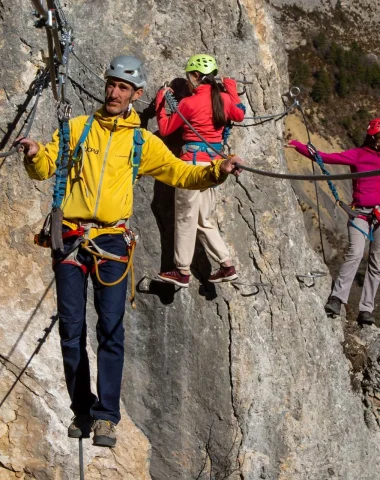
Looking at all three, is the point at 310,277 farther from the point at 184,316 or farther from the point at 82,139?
the point at 82,139

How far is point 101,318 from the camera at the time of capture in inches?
234

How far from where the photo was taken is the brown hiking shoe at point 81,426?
6148mm

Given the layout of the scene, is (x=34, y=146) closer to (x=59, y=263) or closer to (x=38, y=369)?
(x=59, y=263)

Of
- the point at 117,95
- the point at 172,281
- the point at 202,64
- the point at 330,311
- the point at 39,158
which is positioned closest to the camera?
the point at 39,158

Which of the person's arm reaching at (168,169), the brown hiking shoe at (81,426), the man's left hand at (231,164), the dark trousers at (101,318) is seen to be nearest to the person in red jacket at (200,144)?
the person's arm reaching at (168,169)

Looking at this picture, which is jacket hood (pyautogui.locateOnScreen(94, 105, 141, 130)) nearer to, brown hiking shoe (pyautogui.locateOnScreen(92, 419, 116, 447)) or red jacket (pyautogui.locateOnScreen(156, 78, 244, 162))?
red jacket (pyautogui.locateOnScreen(156, 78, 244, 162))

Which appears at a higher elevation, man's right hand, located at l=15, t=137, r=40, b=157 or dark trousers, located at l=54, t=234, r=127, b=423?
man's right hand, located at l=15, t=137, r=40, b=157

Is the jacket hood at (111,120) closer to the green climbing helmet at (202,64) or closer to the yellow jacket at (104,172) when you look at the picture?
the yellow jacket at (104,172)

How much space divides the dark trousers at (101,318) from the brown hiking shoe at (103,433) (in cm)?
4

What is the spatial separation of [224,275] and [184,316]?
735 mm

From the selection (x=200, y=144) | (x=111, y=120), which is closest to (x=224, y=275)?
(x=200, y=144)

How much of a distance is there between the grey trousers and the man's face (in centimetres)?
394

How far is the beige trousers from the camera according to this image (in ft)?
25.6

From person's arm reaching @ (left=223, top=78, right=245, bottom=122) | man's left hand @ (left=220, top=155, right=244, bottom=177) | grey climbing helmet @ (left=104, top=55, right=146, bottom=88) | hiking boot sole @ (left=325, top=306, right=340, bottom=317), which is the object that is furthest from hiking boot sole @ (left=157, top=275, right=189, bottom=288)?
man's left hand @ (left=220, top=155, right=244, bottom=177)
